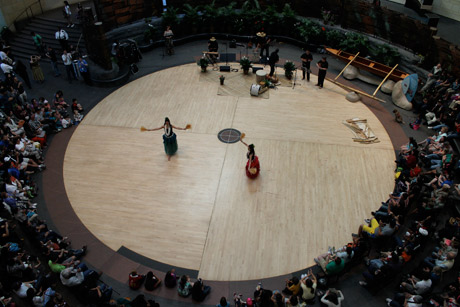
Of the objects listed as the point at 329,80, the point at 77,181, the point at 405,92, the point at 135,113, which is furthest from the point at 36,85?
the point at 405,92

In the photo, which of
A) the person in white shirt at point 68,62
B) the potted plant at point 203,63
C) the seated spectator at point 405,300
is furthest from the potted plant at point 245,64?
the seated spectator at point 405,300

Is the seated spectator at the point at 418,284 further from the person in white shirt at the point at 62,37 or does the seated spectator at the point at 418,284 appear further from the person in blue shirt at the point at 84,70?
the person in white shirt at the point at 62,37

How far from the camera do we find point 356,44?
19.6 meters

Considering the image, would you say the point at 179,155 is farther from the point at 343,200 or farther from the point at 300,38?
the point at 300,38

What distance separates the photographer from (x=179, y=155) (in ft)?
46.7

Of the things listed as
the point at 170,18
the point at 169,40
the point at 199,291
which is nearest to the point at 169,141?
the point at 199,291

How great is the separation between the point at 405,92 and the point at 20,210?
15.9m

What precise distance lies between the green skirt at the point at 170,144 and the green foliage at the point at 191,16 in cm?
1146

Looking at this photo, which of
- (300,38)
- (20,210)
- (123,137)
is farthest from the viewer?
(300,38)

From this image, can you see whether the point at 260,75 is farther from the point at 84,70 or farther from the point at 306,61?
the point at 84,70

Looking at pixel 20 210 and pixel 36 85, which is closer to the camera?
pixel 20 210

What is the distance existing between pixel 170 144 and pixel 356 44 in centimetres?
1207

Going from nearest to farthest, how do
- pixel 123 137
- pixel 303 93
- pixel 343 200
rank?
pixel 343 200 → pixel 123 137 → pixel 303 93

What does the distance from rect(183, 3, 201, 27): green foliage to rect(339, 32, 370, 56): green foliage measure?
29.0 feet
